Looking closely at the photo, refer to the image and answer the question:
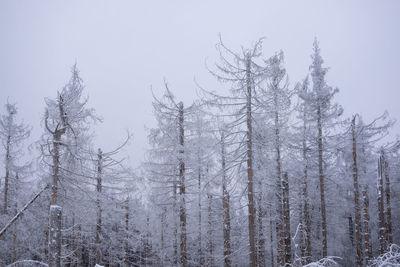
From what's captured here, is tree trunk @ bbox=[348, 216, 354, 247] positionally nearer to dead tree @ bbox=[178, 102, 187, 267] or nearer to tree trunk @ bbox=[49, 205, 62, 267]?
dead tree @ bbox=[178, 102, 187, 267]

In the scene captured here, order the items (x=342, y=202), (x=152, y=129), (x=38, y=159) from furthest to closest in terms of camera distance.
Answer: (x=342, y=202)
(x=152, y=129)
(x=38, y=159)

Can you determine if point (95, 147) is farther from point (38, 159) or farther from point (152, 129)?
point (38, 159)

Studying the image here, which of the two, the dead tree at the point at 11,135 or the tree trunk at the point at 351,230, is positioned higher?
the dead tree at the point at 11,135

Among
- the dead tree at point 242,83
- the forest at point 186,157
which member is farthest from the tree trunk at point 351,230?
the dead tree at point 242,83

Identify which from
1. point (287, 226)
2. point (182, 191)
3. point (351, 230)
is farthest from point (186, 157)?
→ point (351, 230)

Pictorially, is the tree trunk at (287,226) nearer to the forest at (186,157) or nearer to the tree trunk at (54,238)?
the forest at (186,157)

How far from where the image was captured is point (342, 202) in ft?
92.0

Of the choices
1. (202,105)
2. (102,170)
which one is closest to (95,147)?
(102,170)

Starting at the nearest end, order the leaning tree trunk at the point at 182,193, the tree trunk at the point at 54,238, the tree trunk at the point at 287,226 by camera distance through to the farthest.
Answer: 1. the tree trunk at the point at 54,238
2. the leaning tree trunk at the point at 182,193
3. the tree trunk at the point at 287,226

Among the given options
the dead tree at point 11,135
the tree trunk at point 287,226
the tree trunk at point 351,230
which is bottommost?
the tree trunk at point 351,230

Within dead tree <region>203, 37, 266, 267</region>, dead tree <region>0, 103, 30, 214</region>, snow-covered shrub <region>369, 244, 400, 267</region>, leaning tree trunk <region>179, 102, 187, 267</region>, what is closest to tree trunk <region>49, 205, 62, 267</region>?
leaning tree trunk <region>179, 102, 187, 267</region>

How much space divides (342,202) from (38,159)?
27595 mm

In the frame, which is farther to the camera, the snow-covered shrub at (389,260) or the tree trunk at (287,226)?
the tree trunk at (287,226)

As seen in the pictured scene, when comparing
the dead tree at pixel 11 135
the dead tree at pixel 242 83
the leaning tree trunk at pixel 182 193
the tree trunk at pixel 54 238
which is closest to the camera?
the tree trunk at pixel 54 238
